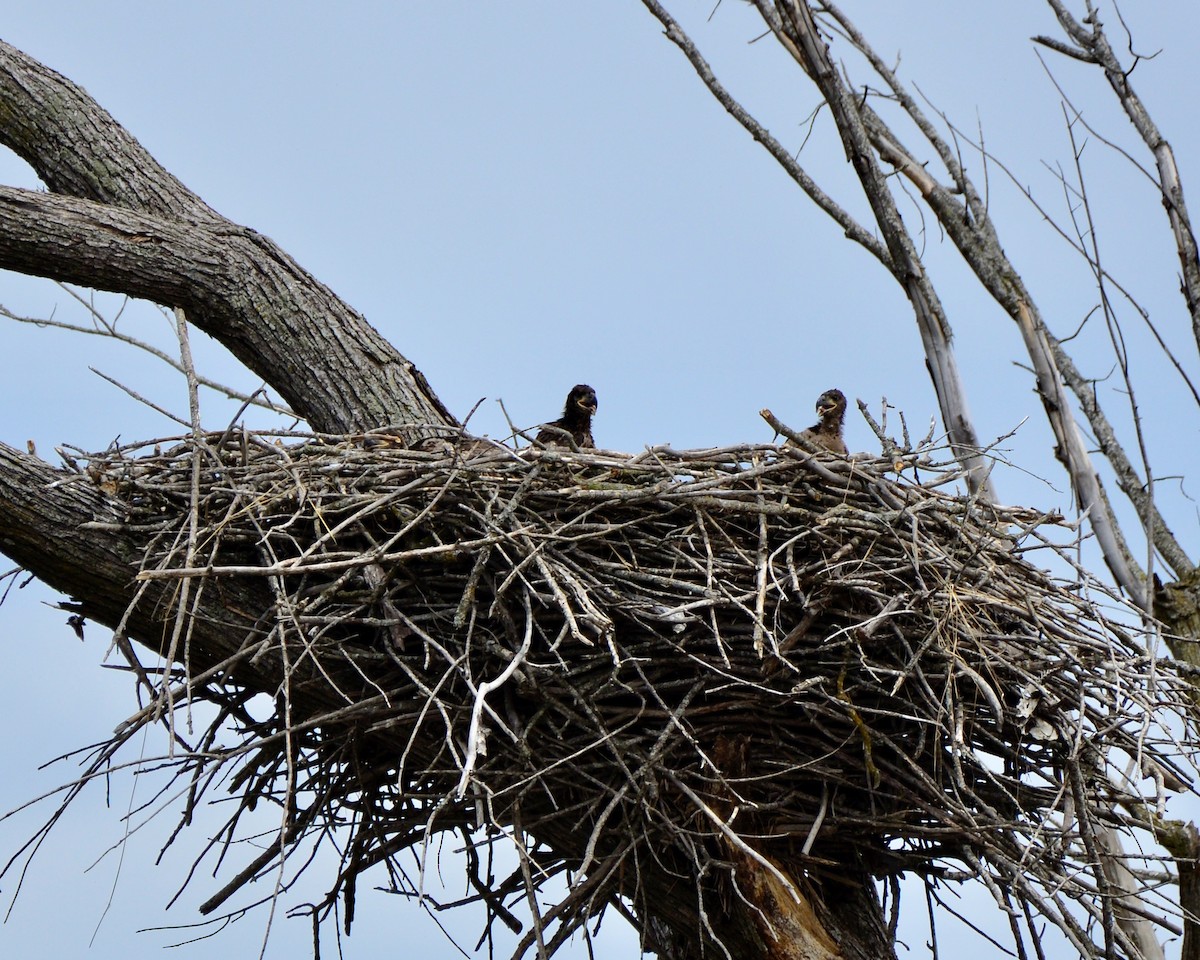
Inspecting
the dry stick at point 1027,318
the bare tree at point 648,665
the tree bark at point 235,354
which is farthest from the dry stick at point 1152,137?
the tree bark at point 235,354

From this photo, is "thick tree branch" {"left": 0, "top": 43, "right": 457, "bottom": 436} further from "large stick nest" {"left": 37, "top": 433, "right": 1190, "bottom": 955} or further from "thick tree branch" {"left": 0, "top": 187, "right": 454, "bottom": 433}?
"large stick nest" {"left": 37, "top": 433, "right": 1190, "bottom": 955}

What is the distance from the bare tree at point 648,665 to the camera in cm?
384

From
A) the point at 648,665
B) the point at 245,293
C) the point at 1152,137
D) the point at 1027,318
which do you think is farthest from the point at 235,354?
the point at 1152,137

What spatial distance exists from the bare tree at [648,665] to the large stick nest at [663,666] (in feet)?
0.04

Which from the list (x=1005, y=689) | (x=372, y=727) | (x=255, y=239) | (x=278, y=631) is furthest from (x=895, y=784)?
(x=255, y=239)

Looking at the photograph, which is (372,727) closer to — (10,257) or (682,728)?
(682,728)

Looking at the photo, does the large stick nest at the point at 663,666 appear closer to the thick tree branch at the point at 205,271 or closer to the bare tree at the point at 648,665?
the bare tree at the point at 648,665

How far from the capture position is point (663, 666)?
3.95 meters

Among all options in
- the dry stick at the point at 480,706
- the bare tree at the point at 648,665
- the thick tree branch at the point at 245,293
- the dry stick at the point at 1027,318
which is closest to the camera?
the dry stick at the point at 480,706

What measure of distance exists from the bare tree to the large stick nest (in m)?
0.01

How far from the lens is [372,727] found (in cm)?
392

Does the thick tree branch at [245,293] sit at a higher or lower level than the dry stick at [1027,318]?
lower

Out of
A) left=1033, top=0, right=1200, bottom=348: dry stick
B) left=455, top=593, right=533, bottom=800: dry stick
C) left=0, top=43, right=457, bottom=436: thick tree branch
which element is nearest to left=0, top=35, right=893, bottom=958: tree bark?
left=0, top=43, right=457, bottom=436: thick tree branch

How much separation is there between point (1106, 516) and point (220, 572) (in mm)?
3493
